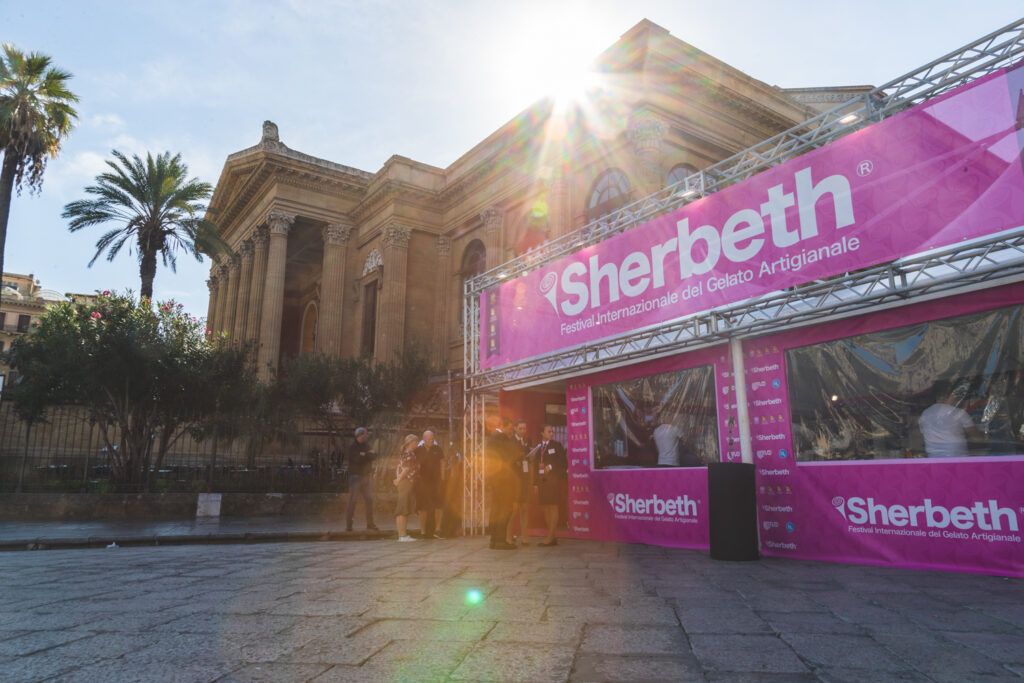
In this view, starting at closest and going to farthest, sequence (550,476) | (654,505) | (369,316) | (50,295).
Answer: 1. (654,505)
2. (550,476)
3. (369,316)
4. (50,295)

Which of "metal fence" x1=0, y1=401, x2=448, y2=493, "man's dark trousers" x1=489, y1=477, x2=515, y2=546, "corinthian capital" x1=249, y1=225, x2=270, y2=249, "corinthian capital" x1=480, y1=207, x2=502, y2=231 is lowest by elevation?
"man's dark trousers" x1=489, y1=477, x2=515, y2=546

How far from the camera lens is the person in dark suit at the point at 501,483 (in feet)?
28.1

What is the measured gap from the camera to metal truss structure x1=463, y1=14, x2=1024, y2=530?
5.69m

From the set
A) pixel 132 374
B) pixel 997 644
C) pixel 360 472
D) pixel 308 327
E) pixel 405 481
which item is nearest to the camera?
pixel 997 644

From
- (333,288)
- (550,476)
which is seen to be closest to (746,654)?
(550,476)

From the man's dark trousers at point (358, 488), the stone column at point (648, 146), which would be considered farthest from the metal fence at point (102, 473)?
the stone column at point (648, 146)

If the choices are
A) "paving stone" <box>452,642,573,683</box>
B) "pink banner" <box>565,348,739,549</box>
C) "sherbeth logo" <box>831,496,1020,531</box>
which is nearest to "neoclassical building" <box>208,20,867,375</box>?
"pink banner" <box>565,348,739,549</box>

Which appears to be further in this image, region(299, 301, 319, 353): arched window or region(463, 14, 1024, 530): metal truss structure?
region(299, 301, 319, 353): arched window

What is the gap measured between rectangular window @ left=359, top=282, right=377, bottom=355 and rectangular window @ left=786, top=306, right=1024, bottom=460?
25332 millimetres

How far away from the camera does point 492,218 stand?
26.2m

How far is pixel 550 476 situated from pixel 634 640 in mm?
5747

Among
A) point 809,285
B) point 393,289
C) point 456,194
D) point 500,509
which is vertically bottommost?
point 500,509

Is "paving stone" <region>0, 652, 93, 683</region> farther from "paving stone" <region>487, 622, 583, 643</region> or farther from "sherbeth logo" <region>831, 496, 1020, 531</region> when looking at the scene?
"sherbeth logo" <region>831, 496, 1020, 531</region>

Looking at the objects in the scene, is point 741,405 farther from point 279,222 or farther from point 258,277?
point 258,277
